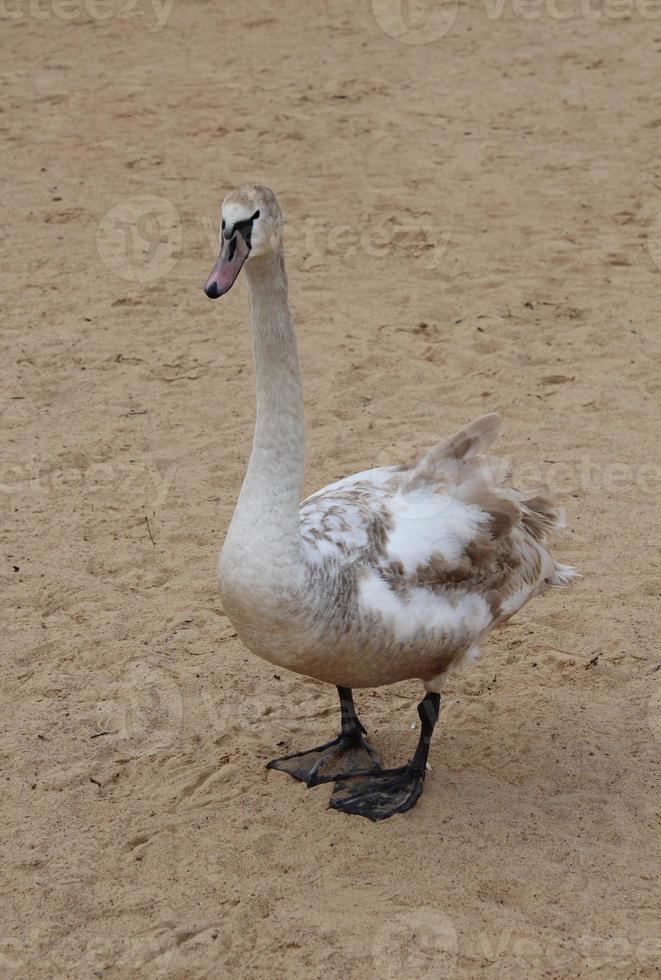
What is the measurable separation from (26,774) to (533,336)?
4.59 meters

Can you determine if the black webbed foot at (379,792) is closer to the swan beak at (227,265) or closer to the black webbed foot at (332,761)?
the black webbed foot at (332,761)

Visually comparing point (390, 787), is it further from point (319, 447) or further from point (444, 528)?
point (319, 447)

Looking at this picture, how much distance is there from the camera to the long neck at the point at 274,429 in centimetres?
406

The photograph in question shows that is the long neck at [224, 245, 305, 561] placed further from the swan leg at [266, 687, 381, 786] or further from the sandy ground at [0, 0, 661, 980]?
the sandy ground at [0, 0, 661, 980]

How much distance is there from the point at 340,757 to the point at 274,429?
1518 millimetres

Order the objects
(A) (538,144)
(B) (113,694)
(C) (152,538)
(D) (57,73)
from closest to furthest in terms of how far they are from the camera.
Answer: (B) (113,694) < (C) (152,538) < (A) (538,144) < (D) (57,73)

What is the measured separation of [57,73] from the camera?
12.2 meters

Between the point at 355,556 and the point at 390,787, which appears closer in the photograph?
the point at 355,556

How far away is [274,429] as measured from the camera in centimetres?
421

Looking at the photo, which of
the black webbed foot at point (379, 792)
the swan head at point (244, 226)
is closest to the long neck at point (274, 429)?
the swan head at point (244, 226)

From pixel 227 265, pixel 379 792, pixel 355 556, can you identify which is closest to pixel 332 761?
pixel 379 792

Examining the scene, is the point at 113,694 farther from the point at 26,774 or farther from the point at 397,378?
the point at 397,378

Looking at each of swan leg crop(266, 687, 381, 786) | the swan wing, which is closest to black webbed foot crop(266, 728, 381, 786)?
swan leg crop(266, 687, 381, 786)

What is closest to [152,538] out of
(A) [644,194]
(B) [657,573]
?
(B) [657,573]
